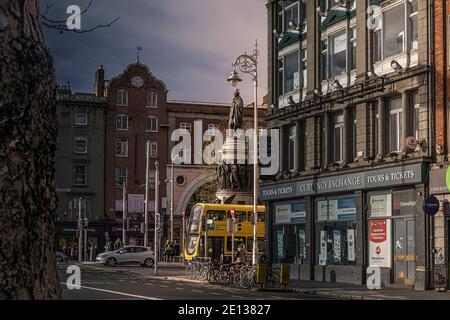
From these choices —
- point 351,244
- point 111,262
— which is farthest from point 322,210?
point 111,262

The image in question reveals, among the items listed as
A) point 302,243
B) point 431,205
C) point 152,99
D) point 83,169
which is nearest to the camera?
point 431,205

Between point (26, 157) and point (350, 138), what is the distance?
3309 centimetres

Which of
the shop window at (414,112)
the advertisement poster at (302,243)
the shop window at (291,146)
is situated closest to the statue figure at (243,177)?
the shop window at (291,146)

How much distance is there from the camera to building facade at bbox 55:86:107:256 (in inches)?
3297

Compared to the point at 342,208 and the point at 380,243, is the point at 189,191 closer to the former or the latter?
the point at 342,208

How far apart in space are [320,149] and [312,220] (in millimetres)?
3514

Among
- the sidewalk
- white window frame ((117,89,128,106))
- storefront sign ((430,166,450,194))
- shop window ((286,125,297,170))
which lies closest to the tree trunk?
the sidewalk

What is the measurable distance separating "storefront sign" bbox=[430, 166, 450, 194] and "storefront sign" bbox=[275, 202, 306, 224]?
34.6 feet

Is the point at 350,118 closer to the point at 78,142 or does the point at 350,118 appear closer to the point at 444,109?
the point at 444,109

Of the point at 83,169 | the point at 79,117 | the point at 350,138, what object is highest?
the point at 79,117

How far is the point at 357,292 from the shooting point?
2862 centimetres

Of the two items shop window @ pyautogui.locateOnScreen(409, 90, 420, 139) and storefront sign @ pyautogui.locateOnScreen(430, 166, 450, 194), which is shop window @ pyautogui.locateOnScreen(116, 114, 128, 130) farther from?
storefront sign @ pyautogui.locateOnScreen(430, 166, 450, 194)

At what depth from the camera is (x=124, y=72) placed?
87.5 m
